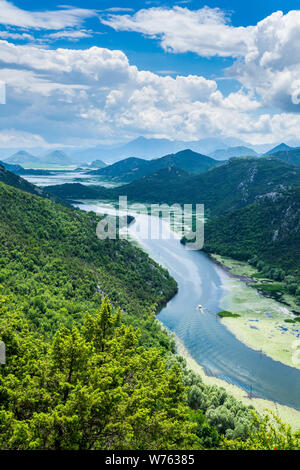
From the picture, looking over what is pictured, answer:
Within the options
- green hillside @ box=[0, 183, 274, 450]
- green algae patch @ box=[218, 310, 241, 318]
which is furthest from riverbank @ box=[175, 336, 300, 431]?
green algae patch @ box=[218, 310, 241, 318]

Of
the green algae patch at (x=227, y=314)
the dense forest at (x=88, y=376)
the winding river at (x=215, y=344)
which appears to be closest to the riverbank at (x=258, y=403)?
the winding river at (x=215, y=344)

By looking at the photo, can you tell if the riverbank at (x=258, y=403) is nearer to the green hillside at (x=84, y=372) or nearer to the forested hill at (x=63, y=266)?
the green hillside at (x=84, y=372)

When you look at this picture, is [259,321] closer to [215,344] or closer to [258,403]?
[215,344]

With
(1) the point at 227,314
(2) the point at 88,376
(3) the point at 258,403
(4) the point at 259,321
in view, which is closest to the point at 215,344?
(1) the point at 227,314

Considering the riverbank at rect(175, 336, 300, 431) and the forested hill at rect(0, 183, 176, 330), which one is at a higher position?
the forested hill at rect(0, 183, 176, 330)

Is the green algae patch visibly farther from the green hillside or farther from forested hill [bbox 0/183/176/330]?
the green hillside
